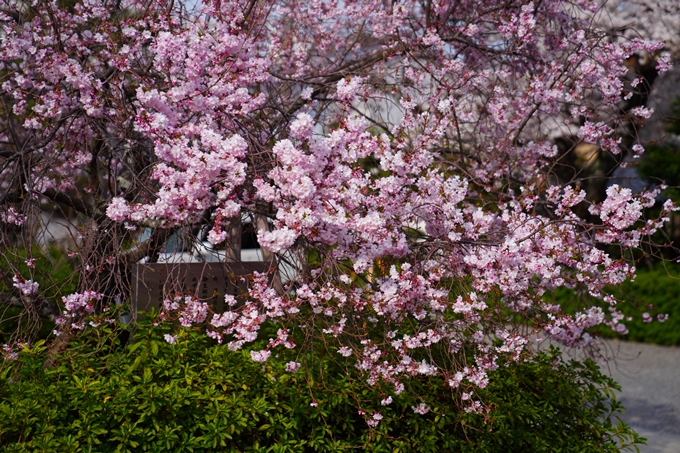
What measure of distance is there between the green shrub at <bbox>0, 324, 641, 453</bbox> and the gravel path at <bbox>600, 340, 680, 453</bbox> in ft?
4.82

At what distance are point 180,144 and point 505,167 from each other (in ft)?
9.00

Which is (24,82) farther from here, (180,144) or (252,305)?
(252,305)

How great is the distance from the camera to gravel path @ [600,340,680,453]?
234 inches

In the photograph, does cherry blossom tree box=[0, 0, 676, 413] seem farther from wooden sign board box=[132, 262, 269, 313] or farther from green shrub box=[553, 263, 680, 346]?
green shrub box=[553, 263, 680, 346]

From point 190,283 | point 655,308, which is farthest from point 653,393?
point 190,283

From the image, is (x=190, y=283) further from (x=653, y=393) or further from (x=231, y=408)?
(x=653, y=393)

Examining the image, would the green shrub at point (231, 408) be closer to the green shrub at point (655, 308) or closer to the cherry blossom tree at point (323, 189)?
the cherry blossom tree at point (323, 189)

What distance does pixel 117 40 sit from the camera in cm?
409

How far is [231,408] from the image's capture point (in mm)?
3309

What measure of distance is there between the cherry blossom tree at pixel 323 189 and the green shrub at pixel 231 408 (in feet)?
0.63

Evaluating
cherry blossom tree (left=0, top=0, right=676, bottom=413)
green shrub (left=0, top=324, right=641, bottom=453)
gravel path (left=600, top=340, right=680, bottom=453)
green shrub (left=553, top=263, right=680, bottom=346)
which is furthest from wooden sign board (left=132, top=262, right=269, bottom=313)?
green shrub (left=553, top=263, right=680, bottom=346)

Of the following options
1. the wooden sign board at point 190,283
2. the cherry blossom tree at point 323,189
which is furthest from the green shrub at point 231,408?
the wooden sign board at point 190,283

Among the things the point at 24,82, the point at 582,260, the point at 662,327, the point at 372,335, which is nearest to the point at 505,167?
the point at 582,260

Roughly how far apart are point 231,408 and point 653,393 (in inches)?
229
